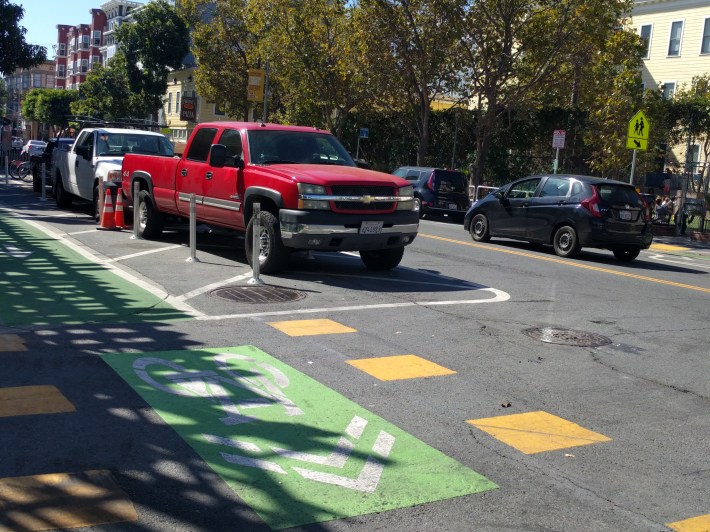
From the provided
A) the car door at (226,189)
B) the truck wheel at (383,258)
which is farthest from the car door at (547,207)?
the car door at (226,189)

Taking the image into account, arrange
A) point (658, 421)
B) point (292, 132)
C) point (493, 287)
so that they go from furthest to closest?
point (292, 132) → point (493, 287) → point (658, 421)

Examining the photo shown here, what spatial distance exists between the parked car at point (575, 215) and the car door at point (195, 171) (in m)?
7.32

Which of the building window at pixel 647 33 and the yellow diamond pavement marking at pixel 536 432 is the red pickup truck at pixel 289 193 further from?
the building window at pixel 647 33

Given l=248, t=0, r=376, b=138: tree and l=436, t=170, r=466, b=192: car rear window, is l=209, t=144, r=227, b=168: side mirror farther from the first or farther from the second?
l=248, t=0, r=376, b=138: tree

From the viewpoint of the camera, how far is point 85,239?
14.4 meters

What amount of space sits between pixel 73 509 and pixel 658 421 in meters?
4.07

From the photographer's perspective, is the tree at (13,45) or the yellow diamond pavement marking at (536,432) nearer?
the yellow diamond pavement marking at (536,432)

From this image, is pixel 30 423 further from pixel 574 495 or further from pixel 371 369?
pixel 574 495

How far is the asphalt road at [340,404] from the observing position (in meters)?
4.35

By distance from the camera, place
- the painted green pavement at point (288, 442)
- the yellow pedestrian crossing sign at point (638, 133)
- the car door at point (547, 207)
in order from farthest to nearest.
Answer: the yellow pedestrian crossing sign at point (638, 133) → the car door at point (547, 207) → the painted green pavement at point (288, 442)

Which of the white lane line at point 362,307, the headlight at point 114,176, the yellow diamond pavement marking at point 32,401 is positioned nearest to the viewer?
the yellow diamond pavement marking at point 32,401

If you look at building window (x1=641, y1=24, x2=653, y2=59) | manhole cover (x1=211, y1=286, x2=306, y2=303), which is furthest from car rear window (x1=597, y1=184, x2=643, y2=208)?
building window (x1=641, y1=24, x2=653, y2=59)

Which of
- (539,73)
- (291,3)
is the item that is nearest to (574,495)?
(539,73)

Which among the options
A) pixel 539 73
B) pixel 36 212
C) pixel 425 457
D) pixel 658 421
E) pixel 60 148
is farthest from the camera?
pixel 539 73
